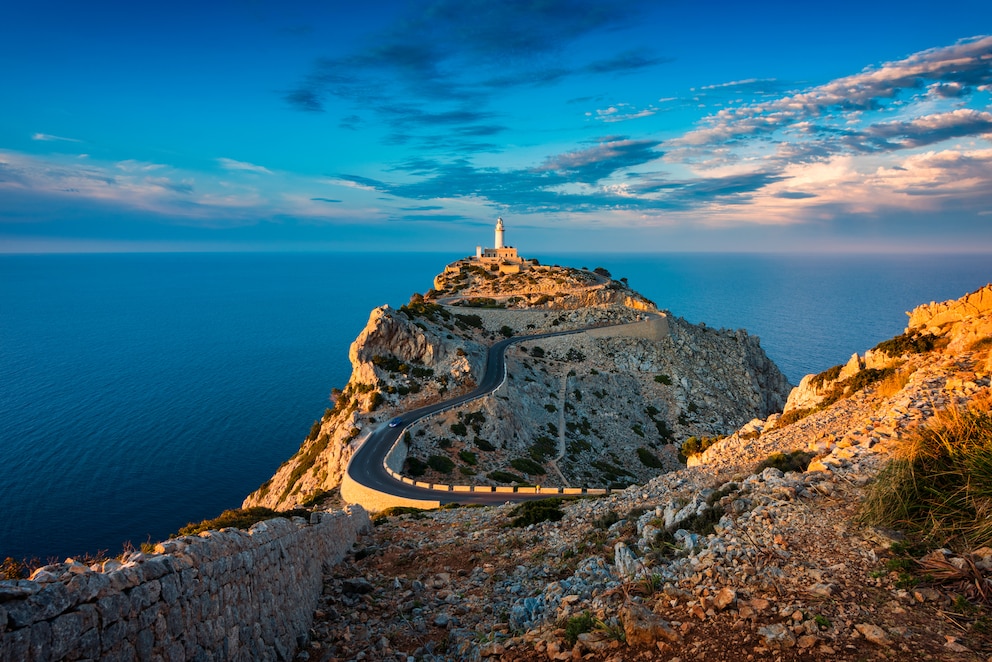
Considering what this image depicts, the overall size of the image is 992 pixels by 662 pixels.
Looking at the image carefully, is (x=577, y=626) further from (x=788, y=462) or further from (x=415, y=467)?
(x=415, y=467)

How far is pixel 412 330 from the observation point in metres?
55.0

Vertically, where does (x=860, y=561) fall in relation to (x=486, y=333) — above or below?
above

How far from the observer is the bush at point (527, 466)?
133 ft

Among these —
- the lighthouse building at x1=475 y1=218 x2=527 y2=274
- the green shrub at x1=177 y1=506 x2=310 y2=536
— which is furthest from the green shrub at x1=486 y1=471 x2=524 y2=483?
the lighthouse building at x1=475 y1=218 x2=527 y2=274

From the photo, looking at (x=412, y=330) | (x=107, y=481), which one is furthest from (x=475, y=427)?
(x=107, y=481)

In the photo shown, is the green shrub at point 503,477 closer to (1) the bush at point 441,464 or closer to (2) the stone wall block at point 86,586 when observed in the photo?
(1) the bush at point 441,464

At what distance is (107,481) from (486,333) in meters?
45.6

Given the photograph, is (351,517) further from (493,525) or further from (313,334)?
(313,334)

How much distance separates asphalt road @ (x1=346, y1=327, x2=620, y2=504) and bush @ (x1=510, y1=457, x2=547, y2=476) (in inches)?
331

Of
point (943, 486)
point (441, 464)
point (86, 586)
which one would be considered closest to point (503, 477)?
point (441, 464)

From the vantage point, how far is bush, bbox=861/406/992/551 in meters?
7.27

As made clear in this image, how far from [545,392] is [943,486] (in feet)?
162

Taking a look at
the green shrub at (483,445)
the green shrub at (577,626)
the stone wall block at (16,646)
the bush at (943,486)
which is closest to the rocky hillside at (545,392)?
the green shrub at (483,445)

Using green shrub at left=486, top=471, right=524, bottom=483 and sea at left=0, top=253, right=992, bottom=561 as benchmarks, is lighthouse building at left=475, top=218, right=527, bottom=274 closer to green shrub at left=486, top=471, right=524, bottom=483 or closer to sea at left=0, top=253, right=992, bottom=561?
sea at left=0, top=253, right=992, bottom=561
